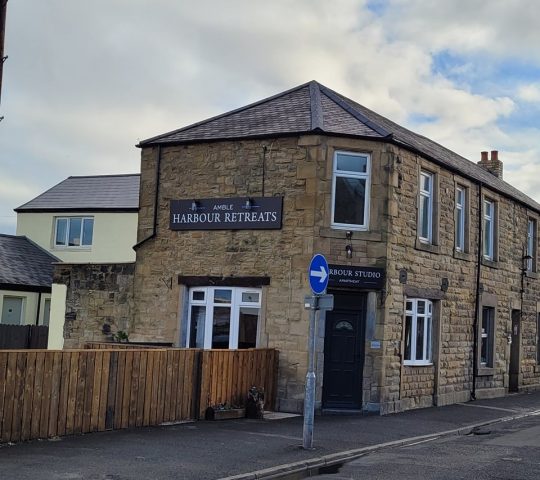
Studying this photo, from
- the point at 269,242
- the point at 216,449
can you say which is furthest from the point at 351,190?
the point at 216,449

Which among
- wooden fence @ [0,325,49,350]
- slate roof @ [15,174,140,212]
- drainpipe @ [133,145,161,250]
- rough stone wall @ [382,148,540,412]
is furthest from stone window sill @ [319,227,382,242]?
slate roof @ [15,174,140,212]

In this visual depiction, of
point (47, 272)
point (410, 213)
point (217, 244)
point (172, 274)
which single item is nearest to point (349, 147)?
point (410, 213)

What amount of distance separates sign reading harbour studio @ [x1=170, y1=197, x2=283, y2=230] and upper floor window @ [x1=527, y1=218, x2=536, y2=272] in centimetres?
1243

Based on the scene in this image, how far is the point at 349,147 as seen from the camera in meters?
17.7

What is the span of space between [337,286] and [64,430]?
7154 millimetres

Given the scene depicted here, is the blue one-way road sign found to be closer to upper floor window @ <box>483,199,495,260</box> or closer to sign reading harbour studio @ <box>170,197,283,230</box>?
sign reading harbour studio @ <box>170,197,283,230</box>

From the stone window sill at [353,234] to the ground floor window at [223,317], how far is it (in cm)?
201

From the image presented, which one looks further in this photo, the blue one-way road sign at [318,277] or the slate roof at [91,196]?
the slate roof at [91,196]

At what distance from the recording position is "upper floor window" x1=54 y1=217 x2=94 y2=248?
3494 centimetres

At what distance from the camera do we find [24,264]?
3164 centimetres

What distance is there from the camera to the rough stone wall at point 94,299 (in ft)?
65.4

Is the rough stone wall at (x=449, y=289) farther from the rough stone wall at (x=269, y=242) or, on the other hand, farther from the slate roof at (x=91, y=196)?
the slate roof at (x=91, y=196)

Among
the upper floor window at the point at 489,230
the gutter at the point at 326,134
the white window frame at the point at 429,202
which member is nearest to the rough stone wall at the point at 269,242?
the gutter at the point at 326,134

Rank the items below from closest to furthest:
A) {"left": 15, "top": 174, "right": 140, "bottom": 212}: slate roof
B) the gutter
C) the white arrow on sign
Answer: the white arrow on sign < the gutter < {"left": 15, "top": 174, "right": 140, "bottom": 212}: slate roof
